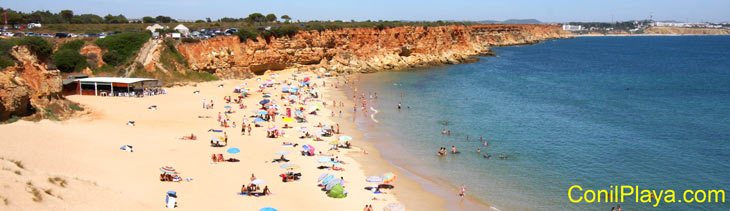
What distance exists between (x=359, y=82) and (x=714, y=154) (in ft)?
106

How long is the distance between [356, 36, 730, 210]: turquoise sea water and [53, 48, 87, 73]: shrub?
73.5 ft

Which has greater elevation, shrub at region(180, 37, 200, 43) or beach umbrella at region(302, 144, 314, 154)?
shrub at region(180, 37, 200, 43)

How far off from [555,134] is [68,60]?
34.7 meters

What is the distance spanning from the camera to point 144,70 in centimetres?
4056

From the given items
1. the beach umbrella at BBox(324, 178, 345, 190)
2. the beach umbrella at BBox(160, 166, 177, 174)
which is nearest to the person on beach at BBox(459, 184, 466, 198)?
the beach umbrella at BBox(324, 178, 345, 190)

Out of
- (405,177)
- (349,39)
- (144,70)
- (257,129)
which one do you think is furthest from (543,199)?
(349,39)

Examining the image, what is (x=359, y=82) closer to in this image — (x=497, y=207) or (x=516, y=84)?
(x=516, y=84)

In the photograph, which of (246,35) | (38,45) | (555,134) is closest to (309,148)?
(555,134)

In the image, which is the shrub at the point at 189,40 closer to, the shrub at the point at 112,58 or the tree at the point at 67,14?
the shrub at the point at 112,58

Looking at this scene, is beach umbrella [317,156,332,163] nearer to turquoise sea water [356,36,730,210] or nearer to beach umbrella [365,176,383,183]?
beach umbrella [365,176,383,183]

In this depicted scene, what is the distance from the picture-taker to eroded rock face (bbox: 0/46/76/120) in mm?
22266

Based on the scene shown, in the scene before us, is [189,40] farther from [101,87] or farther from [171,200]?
[171,200]

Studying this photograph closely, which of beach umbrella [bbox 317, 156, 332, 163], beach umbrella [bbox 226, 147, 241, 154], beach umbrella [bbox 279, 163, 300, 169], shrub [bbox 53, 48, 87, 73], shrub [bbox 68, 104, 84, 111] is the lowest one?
beach umbrella [bbox 317, 156, 332, 163]

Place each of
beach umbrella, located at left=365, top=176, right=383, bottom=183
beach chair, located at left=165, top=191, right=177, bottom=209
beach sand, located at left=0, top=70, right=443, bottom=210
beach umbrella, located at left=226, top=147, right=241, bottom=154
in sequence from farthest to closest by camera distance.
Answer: beach umbrella, located at left=226, top=147, right=241, bottom=154 → beach umbrella, located at left=365, top=176, right=383, bottom=183 → beach chair, located at left=165, top=191, right=177, bottom=209 → beach sand, located at left=0, top=70, right=443, bottom=210
